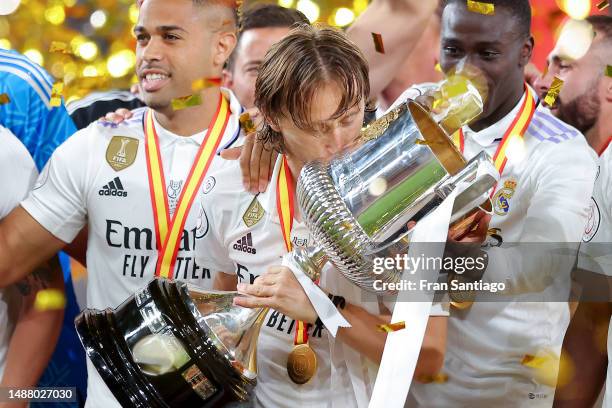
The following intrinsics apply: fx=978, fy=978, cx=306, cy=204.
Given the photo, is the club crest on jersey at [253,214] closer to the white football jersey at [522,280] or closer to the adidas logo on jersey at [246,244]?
the adidas logo on jersey at [246,244]

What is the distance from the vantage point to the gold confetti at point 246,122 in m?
2.64

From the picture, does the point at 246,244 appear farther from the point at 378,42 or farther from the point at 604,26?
the point at 604,26

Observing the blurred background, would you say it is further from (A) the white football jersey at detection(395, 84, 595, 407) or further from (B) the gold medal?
(B) the gold medal

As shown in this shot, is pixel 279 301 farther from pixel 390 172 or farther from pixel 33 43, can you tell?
pixel 33 43

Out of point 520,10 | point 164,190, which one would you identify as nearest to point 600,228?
point 520,10

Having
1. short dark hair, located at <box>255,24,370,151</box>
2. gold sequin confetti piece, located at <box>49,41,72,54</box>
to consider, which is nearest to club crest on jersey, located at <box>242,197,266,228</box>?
short dark hair, located at <box>255,24,370,151</box>

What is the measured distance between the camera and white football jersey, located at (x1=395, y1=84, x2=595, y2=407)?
2.23 metres

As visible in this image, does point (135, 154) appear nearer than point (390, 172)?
No

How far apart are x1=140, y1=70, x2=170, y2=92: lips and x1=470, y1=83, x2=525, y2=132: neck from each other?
830 mm

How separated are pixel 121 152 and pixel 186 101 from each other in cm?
22

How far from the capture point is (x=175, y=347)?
185 cm

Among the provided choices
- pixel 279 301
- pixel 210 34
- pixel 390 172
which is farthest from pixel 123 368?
pixel 210 34

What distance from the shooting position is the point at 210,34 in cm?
267

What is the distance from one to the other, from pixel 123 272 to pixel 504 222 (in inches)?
38.9
